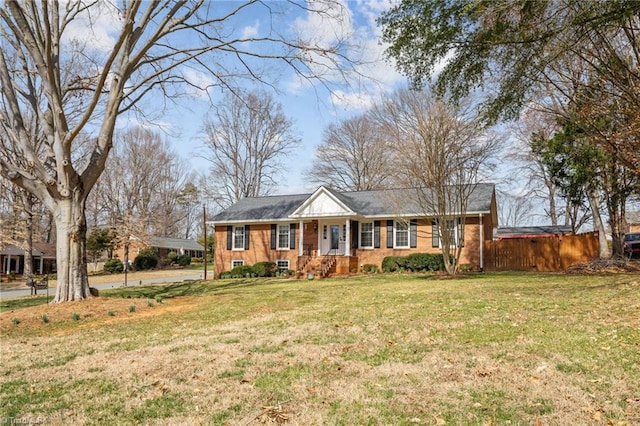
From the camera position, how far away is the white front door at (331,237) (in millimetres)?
25016

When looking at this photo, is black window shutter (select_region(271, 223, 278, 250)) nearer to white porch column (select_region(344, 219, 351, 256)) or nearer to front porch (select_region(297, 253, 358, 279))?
front porch (select_region(297, 253, 358, 279))

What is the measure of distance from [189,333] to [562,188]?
19.6m

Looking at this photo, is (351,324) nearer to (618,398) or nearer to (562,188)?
(618,398)

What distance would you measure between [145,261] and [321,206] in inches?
1048

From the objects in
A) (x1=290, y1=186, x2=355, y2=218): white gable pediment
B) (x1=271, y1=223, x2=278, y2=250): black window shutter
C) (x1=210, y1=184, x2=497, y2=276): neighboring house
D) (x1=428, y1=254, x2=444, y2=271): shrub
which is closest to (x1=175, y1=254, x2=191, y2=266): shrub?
(x1=210, y1=184, x2=497, y2=276): neighboring house

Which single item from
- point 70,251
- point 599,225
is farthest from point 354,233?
point 70,251

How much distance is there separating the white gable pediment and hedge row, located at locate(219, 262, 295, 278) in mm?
3212

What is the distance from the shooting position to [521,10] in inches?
229

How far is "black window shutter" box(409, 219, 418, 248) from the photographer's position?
907 inches

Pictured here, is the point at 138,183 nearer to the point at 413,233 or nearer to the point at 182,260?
the point at 182,260

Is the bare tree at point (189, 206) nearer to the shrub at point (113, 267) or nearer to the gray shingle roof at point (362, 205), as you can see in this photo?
the shrub at point (113, 267)

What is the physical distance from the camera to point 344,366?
496 centimetres

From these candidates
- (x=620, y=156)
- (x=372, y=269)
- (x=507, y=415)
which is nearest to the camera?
(x=507, y=415)

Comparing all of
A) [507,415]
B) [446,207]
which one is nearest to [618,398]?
[507,415]
